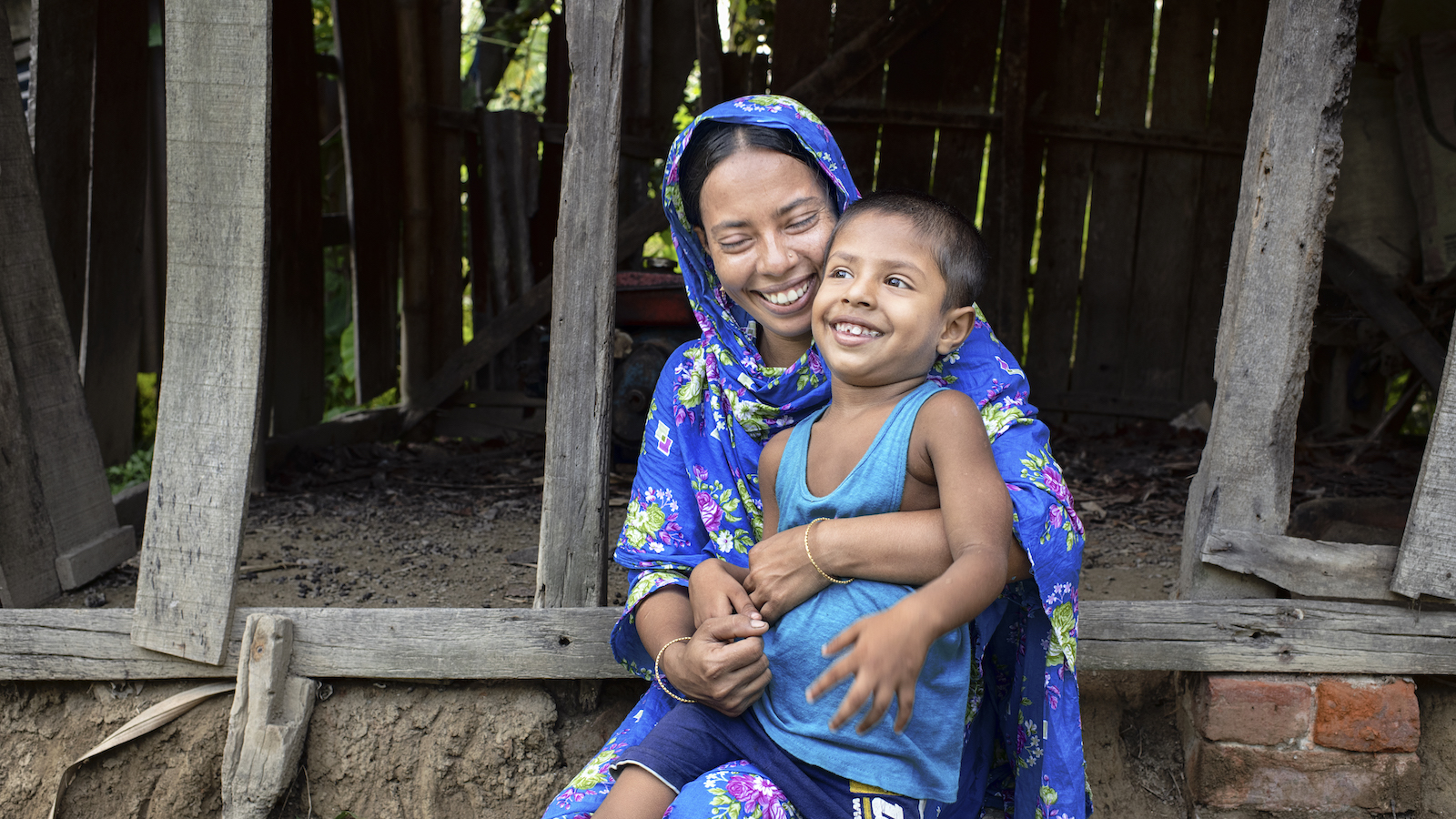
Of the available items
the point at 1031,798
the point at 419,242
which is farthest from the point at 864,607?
the point at 419,242

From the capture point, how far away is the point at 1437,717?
95.7 inches

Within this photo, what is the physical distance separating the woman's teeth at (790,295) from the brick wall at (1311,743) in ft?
4.72

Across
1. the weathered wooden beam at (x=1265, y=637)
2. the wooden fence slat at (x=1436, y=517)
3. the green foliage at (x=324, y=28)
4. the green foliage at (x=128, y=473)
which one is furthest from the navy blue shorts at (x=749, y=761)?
the green foliage at (x=324, y=28)

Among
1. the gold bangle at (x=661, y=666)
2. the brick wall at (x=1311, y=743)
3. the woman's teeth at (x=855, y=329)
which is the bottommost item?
the brick wall at (x=1311, y=743)

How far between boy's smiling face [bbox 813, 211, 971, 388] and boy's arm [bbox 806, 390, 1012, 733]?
100 millimetres

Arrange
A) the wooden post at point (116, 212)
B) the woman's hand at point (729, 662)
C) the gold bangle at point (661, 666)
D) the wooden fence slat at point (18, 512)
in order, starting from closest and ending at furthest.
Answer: the woman's hand at point (729, 662), the gold bangle at point (661, 666), the wooden fence slat at point (18, 512), the wooden post at point (116, 212)

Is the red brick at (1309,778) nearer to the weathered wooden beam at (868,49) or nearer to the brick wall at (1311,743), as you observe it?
the brick wall at (1311,743)

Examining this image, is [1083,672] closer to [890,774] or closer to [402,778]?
[890,774]

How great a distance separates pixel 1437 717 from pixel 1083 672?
0.82m

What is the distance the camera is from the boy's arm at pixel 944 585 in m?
1.29

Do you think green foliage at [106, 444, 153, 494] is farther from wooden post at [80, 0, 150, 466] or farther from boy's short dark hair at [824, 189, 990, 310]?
boy's short dark hair at [824, 189, 990, 310]

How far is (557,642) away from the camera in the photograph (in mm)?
2436

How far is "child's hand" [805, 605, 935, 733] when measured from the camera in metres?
1.28

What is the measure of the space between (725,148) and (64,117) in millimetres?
2900
